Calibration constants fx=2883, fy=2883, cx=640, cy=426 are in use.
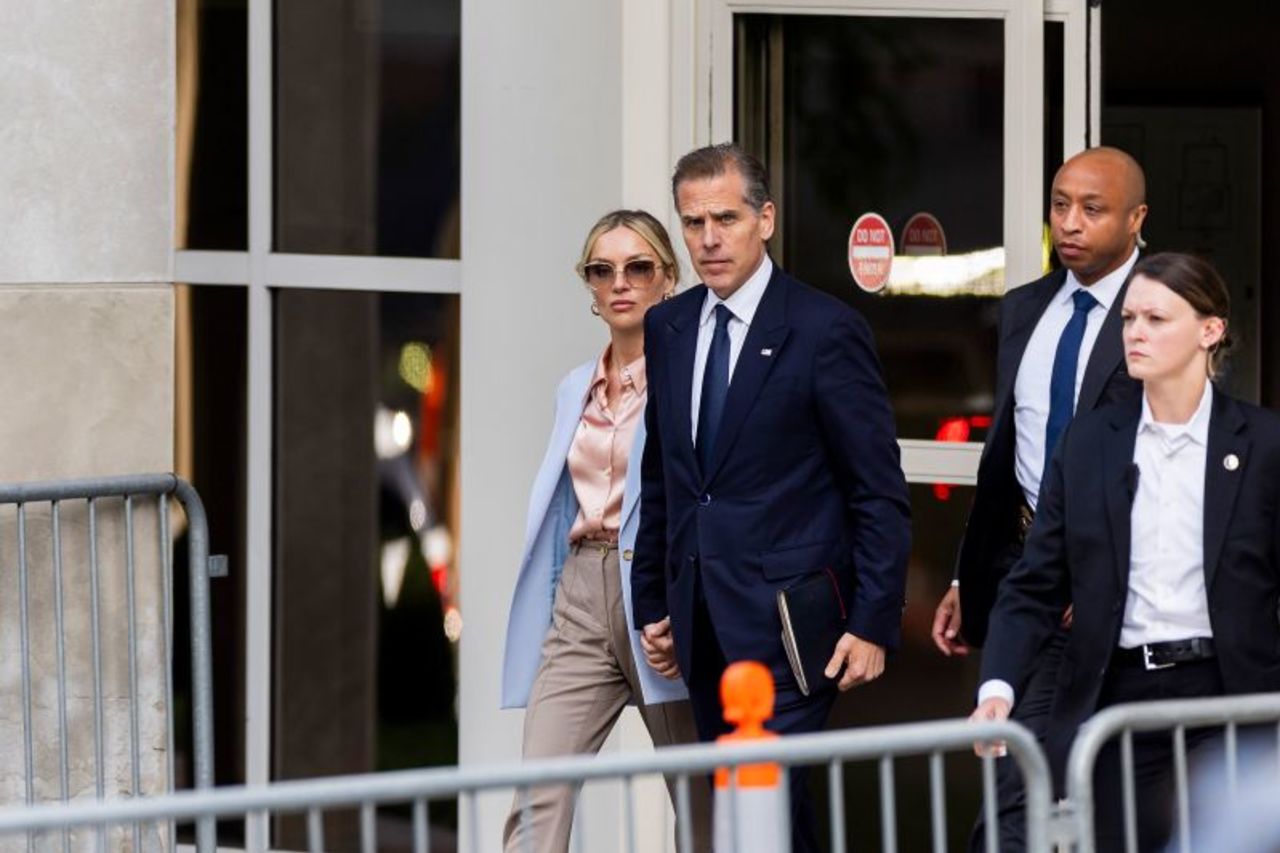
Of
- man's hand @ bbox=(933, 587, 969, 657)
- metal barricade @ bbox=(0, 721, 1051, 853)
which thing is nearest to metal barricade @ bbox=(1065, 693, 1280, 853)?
metal barricade @ bbox=(0, 721, 1051, 853)

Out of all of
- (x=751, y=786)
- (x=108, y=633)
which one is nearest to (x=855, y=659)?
(x=751, y=786)

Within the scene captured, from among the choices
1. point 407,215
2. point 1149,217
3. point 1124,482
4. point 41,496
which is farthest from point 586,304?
point 1149,217

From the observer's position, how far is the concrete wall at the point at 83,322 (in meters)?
7.37

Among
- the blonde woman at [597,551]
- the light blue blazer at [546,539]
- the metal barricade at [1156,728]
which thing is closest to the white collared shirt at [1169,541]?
the metal barricade at [1156,728]

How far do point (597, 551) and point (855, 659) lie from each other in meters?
0.85

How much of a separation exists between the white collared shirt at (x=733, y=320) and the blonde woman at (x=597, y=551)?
333 millimetres

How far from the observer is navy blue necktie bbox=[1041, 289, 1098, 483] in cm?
657

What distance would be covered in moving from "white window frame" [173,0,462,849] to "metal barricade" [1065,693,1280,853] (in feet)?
11.0

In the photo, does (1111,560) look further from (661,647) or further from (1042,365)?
(661,647)

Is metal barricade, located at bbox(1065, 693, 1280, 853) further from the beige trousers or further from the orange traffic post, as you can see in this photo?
the beige trousers

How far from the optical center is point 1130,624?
5.78 m

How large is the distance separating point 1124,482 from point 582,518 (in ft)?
5.09

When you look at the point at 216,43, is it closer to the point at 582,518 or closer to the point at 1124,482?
the point at 582,518

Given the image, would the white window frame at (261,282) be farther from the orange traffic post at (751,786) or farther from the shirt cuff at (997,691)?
the orange traffic post at (751,786)
